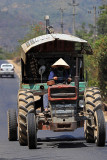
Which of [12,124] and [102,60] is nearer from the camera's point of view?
[12,124]

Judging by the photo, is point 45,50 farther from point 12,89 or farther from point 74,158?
point 12,89

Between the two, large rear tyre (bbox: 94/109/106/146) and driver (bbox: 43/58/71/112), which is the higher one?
driver (bbox: 43/58/71/112)

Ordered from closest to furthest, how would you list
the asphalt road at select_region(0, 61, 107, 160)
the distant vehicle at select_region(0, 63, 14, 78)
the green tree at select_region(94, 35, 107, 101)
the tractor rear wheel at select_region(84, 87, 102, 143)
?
the asphalt road at select_region(0, 61, 107, 160) < the tractor rear wheel at select_region(84, 87, 102, 143) < the green tree at select_region(94, 35, 107, 101) < the distant vehicle at select_region(0, 63, 14, 78)

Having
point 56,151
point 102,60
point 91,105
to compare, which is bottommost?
point 56,151

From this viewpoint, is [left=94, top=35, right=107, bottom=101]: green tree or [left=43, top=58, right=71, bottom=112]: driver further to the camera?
[left=94, top=35, right=107, bottom=101]: green tree

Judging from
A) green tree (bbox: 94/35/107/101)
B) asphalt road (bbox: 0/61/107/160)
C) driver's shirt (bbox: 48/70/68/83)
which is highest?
green tree (bbox: 94/35/107/101)

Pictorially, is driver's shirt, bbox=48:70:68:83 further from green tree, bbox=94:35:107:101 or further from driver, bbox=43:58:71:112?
green tree, bbox=94:35:107:101

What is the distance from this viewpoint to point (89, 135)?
15789 millimetres

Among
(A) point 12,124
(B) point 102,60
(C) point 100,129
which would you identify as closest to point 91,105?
(C) point 100,129

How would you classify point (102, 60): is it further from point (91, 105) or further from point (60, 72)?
point (91, 105)

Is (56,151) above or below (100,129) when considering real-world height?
below

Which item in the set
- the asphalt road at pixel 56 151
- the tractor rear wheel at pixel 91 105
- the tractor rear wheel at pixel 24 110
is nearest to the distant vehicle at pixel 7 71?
the asphalt road at pixel 56 151

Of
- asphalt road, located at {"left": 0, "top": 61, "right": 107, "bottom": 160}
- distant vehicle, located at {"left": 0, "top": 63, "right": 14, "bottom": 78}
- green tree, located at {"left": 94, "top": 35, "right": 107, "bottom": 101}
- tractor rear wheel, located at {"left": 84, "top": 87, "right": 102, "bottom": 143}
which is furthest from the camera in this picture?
distant vehicle, located at {"left": 0, "top": 63, "right": 14, "bottom": 78}

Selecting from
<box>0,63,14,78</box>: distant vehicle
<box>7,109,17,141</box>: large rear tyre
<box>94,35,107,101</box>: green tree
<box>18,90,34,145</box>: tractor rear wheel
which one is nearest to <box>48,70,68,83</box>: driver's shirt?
<box>18,90,34,145</box>: tractor rear wheel
